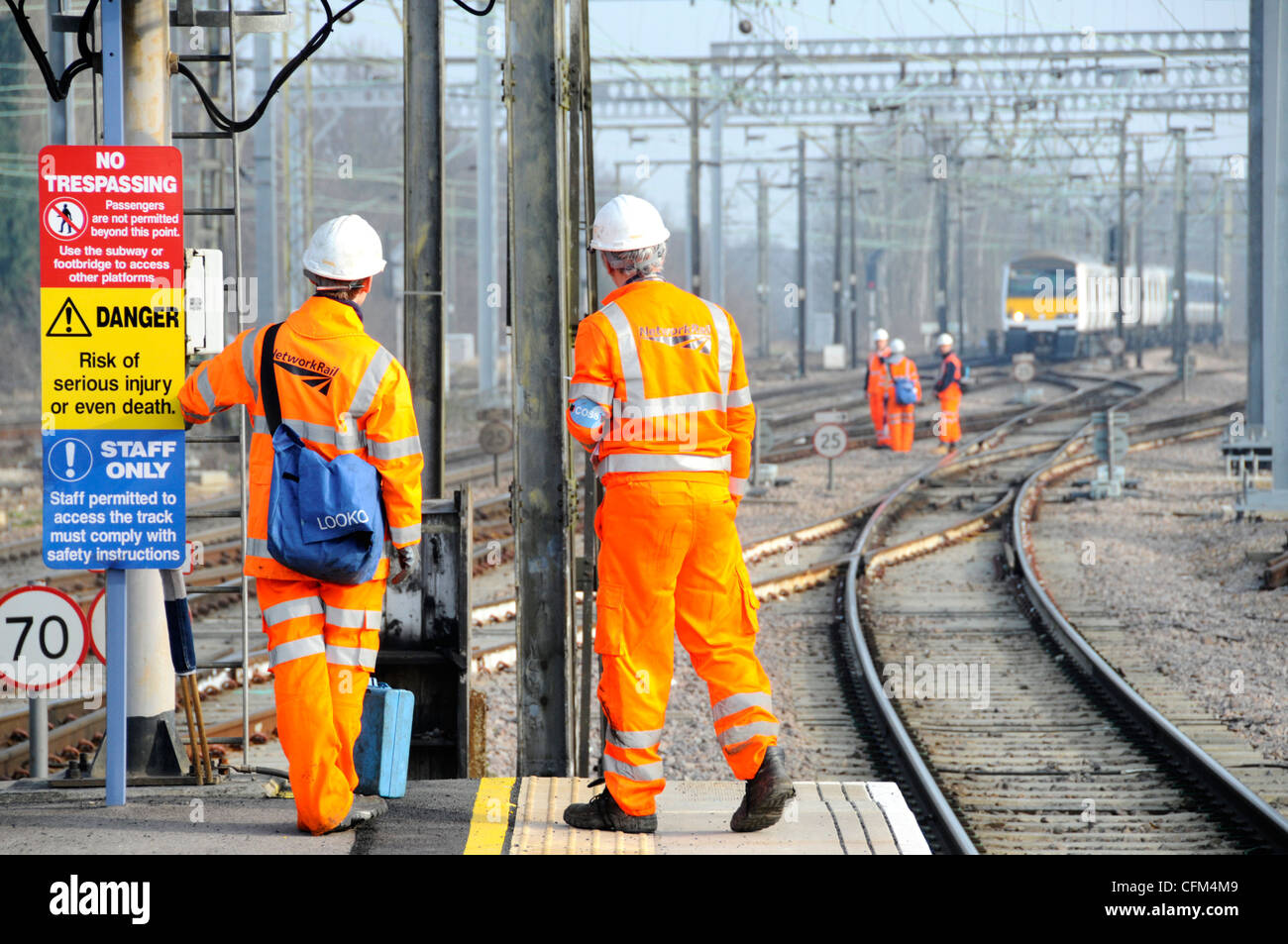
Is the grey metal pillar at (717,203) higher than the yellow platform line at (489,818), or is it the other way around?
the grey metal pillar at (717,203)

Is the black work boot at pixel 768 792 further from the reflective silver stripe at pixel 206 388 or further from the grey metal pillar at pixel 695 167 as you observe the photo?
the grey metal pillar at pixel 695 167

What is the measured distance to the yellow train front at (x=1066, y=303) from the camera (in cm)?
4962

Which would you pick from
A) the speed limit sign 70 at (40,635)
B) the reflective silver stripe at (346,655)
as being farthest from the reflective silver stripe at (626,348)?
the speed limit sign 70 at (40,635)

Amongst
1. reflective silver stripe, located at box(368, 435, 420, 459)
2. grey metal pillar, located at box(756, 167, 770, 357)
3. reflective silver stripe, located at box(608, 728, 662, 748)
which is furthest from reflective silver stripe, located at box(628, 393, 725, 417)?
grey metal pillar, located at box(756, 167, 770, 357)

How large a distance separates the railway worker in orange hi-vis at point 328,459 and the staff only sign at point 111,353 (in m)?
0.26

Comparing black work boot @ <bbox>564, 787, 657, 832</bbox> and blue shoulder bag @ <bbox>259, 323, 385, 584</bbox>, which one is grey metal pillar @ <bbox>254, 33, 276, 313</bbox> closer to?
blue shoulder bag @ <bbox>259, 323, 385, 584</bbox>

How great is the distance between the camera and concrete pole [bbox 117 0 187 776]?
246 inches

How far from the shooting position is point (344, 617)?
5270 millimetres

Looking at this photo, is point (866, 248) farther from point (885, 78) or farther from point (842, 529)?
point (842, 529)

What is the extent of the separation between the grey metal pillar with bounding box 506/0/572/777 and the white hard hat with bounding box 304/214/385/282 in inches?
37.6

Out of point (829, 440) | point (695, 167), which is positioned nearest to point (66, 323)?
point (829, 440)

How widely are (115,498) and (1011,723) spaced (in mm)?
6284

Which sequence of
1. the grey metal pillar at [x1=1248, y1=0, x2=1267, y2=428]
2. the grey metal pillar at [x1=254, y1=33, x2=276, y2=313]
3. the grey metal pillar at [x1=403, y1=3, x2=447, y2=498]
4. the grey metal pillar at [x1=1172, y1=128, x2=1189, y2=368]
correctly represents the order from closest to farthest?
the grey metal pillar at [x1=403, y1=3, x2=447, y2=498], the grey metal pillar at [x1=1248, y1=0, x2=1267, y2=428], the grey metal pillar at [x1=254, y1=33, x2=276, y2=313], the grey metal pillar at [x1=1172, y1=128, x2=1189, y2=368]

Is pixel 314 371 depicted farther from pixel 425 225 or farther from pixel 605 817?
pixel 425 225
